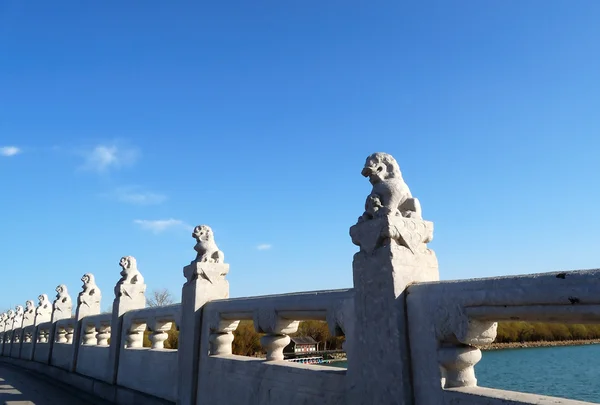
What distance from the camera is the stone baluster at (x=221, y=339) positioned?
5414 millimetres

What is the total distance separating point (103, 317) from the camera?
366 inches

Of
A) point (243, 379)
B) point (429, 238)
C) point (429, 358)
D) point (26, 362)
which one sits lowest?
point (26, 362)

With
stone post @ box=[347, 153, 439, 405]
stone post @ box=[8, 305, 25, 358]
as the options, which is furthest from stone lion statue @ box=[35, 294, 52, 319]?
stone post @ box=[347, 153, 439, 405]

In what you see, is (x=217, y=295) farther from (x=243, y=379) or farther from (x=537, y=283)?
(x=537, y=283)


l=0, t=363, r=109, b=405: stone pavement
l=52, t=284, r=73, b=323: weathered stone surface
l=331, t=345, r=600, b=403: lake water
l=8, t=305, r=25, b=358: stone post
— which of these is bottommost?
l=331, t=345, r=600, b=403: lake water

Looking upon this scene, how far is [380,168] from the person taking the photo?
11.5 ft

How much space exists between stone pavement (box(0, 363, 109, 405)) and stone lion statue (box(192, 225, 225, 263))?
3551mm

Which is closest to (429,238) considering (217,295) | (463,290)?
(463,290)

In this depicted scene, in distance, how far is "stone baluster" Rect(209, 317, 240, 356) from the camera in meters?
5.41

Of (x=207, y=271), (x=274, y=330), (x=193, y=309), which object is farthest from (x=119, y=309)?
(x=274, y=330)

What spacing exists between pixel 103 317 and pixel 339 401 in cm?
746

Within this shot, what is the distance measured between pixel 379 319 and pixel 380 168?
1.18 meters

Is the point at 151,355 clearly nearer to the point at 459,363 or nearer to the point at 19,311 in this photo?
the point at 459,363

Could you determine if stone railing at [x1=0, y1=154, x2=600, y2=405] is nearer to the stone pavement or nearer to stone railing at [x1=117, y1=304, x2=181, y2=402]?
stone railing at [x1=117, y1=304, x2=181, y2=402]
